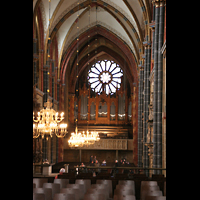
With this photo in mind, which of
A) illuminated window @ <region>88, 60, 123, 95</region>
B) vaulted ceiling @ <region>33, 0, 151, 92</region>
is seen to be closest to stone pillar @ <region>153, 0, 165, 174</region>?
vaulted ceiling @ <region>33, 0, 151, 92</region>

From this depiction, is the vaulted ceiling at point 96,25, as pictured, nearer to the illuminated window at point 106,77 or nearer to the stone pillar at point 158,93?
the illuminated window at point 106,77

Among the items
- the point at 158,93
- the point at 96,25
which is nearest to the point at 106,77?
the point at 96,25

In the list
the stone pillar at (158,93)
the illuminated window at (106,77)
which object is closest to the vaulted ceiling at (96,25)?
the illuminated window at (106,77)

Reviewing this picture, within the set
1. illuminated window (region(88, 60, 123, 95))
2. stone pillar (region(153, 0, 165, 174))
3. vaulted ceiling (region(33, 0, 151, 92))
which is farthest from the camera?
illuminated window (region(88, 60, 123, 95))

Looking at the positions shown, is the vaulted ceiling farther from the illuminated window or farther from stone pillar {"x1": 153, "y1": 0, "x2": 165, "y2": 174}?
stone pillar {"x1": 153, "y1": 0, "x2": 165, "y2": 174}

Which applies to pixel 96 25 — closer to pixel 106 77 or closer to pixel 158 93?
pixel 106 77

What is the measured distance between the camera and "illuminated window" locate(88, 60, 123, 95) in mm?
33031

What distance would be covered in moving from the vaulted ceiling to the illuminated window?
7.96 ft

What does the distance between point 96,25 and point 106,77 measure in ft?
28.5

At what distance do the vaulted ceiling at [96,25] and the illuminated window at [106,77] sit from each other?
242 cm
